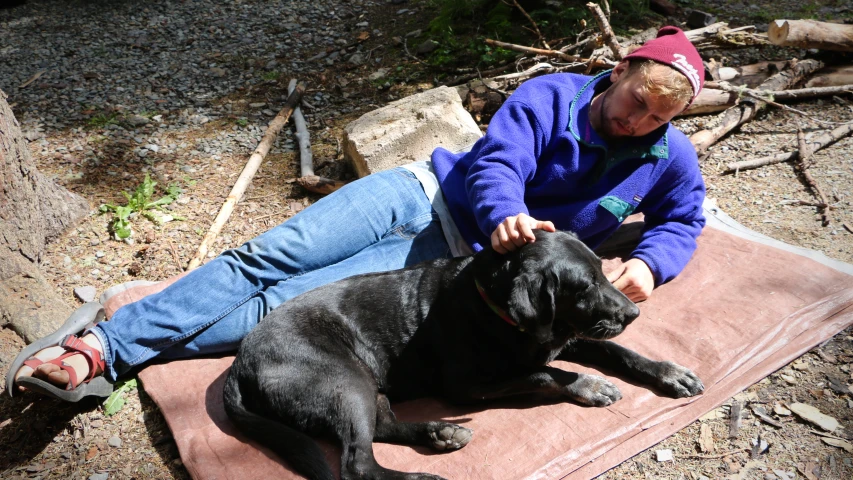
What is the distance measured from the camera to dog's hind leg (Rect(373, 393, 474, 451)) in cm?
274

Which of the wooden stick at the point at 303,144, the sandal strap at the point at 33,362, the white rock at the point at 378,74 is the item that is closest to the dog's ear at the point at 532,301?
the sandal strap at the point at 33,362

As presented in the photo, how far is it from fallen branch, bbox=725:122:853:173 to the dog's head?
2.96 metres

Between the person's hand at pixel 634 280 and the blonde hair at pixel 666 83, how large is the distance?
34.1 inches

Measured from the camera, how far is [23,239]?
3.89 m

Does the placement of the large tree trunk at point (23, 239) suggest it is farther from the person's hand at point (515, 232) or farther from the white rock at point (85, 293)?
the person's hand at point (515, 232)

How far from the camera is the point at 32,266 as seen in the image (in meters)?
3.83

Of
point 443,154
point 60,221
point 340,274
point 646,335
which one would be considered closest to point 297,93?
point 60,221

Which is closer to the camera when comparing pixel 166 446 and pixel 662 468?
pixel 662 468

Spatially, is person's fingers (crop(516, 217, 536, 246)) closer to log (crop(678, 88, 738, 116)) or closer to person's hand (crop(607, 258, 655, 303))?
person's hand (crop(607, 258, 655, 303))

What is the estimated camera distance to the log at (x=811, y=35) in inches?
232

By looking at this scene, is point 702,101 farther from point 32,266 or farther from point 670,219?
point 32,266

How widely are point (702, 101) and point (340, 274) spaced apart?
4015mm

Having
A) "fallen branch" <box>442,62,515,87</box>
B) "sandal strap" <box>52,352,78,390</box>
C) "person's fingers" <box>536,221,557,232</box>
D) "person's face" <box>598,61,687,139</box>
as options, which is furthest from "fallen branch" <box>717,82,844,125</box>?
"sandal strap" <box>52,352,78,390</box>

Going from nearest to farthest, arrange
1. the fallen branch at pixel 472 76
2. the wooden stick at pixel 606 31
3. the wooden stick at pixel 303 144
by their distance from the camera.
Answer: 1. the wooden stick at pixel 303 144
2. the wooden stick at pixel 606 31
3. the fallen branch at pixel 472 76
